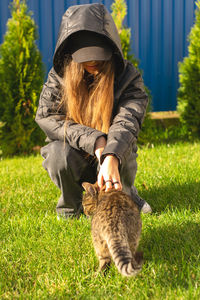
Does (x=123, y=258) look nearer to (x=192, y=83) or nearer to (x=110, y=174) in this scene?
(x=110, y=174)

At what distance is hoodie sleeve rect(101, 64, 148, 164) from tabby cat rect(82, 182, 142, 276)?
1.01 feet

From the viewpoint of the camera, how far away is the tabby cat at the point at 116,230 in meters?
1.81

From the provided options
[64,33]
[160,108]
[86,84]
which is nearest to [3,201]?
[86,84]

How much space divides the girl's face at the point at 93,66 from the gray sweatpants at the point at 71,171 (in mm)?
628

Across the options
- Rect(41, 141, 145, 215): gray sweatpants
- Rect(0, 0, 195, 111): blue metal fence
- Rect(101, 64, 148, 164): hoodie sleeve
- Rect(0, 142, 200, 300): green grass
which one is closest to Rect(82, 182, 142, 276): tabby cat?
Rect(0, 142, 200, 300): green grass

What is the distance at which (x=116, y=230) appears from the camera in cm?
194

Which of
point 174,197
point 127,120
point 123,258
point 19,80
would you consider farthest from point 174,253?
point 19,80

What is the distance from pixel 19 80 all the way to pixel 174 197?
3730 mm

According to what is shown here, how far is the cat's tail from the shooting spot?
1.68 meters

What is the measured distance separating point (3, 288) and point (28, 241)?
581mm

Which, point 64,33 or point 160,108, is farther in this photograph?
point 160,108

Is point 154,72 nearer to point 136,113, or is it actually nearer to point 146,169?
point 146,169

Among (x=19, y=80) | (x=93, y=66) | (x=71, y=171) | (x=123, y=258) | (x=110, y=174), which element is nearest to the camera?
(x=123, y=258)

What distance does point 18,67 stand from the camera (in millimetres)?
6172
